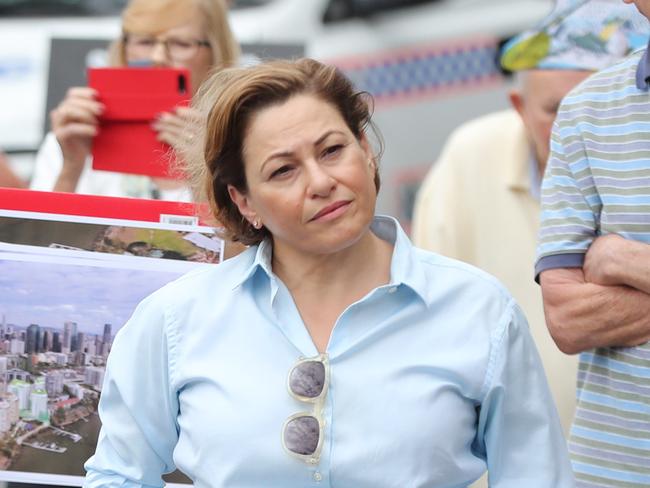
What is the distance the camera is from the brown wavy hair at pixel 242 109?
2.99 metres

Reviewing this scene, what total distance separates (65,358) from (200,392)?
601 mm

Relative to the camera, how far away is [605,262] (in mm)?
3205

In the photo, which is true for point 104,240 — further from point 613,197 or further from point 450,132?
point 450,132

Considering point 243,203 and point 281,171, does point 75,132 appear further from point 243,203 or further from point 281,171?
point 281,171

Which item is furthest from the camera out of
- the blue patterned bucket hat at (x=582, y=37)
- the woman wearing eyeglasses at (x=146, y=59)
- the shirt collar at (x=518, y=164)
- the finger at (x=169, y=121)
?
the shirt collar at (x=518, y=164)

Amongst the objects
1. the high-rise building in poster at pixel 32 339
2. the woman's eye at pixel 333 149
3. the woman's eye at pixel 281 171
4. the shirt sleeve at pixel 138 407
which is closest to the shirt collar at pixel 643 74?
the woman's eye at pixel 333 149

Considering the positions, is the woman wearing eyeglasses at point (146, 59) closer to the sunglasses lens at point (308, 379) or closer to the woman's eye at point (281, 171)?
the woman's eye at point (281, 171)

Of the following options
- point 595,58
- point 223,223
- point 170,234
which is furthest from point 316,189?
point 595,58

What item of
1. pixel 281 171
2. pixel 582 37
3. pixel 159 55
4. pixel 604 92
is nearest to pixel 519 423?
pixel 281 171

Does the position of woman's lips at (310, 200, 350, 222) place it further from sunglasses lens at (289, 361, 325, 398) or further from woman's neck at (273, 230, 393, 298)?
sunglasses lens at (289, 361, 325, 398)

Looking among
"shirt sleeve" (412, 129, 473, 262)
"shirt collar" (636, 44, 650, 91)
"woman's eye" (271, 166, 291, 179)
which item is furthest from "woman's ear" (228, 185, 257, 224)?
"shirt sleeve" (412, 129, 473, 262)

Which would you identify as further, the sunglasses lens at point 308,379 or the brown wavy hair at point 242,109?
the brown wavy hair at point 242,109

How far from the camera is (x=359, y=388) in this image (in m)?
2.85

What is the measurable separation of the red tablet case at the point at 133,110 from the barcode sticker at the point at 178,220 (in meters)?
0.71
